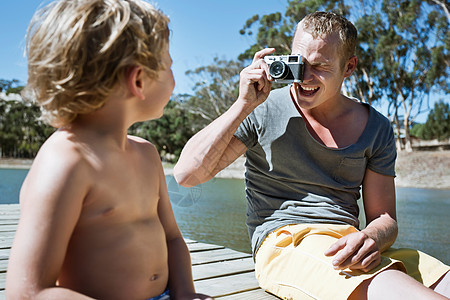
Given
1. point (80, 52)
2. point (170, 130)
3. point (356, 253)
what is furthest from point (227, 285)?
point (170, 130)

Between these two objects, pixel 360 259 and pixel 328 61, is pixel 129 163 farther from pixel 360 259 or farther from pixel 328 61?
pixel 328 61

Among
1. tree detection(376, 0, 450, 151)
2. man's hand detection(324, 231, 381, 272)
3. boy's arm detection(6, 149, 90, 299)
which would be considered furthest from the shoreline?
boy's arm detection(6, 149, 90, 299)

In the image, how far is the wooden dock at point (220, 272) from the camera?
143cm

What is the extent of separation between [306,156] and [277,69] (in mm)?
288

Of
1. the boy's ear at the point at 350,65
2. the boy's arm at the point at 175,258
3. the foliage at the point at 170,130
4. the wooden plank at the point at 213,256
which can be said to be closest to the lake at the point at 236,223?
the wooden plank at the point at 213,256

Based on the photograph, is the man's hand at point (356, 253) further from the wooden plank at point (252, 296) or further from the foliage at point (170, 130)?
the foliage at point (170, 130)

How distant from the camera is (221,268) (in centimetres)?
175

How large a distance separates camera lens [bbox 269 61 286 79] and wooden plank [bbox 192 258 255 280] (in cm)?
74

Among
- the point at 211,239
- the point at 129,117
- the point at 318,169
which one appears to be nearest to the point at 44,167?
the point at 129,117

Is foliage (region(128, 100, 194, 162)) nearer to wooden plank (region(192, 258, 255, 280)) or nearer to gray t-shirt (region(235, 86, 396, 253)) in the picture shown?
wooden plank (region(192, 258, 255, 280))

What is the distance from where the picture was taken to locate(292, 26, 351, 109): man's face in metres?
1.43

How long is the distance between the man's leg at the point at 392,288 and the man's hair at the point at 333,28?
0.74 meters

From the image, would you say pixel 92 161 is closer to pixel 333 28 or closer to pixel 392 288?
pixel 392 288

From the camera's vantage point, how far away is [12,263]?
62 centimetres
